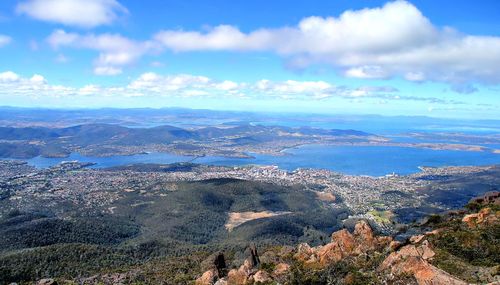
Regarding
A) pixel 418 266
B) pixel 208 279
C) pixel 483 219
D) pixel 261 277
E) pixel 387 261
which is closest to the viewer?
pixel 418 266

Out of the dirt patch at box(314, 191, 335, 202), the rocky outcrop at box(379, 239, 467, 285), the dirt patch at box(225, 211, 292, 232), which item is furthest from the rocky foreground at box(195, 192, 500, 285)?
the dirt patch at box(314, 191, 335, 202)

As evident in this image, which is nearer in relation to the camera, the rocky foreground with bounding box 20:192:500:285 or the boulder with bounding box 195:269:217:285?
the rocky foreground with bounding box 20:192:500:285

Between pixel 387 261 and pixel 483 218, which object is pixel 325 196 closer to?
pixel 483 218

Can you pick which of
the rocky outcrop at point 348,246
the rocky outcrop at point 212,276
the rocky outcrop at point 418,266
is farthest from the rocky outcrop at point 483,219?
the rocky outcrop at point 212,276

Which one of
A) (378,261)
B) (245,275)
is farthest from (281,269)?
(378,261)

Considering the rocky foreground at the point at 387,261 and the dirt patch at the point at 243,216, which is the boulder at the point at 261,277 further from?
the dirt patch at the point at 243,216

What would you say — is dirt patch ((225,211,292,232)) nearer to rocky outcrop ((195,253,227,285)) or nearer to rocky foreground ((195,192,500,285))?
rocky outcrop ((195,253,227,285))
